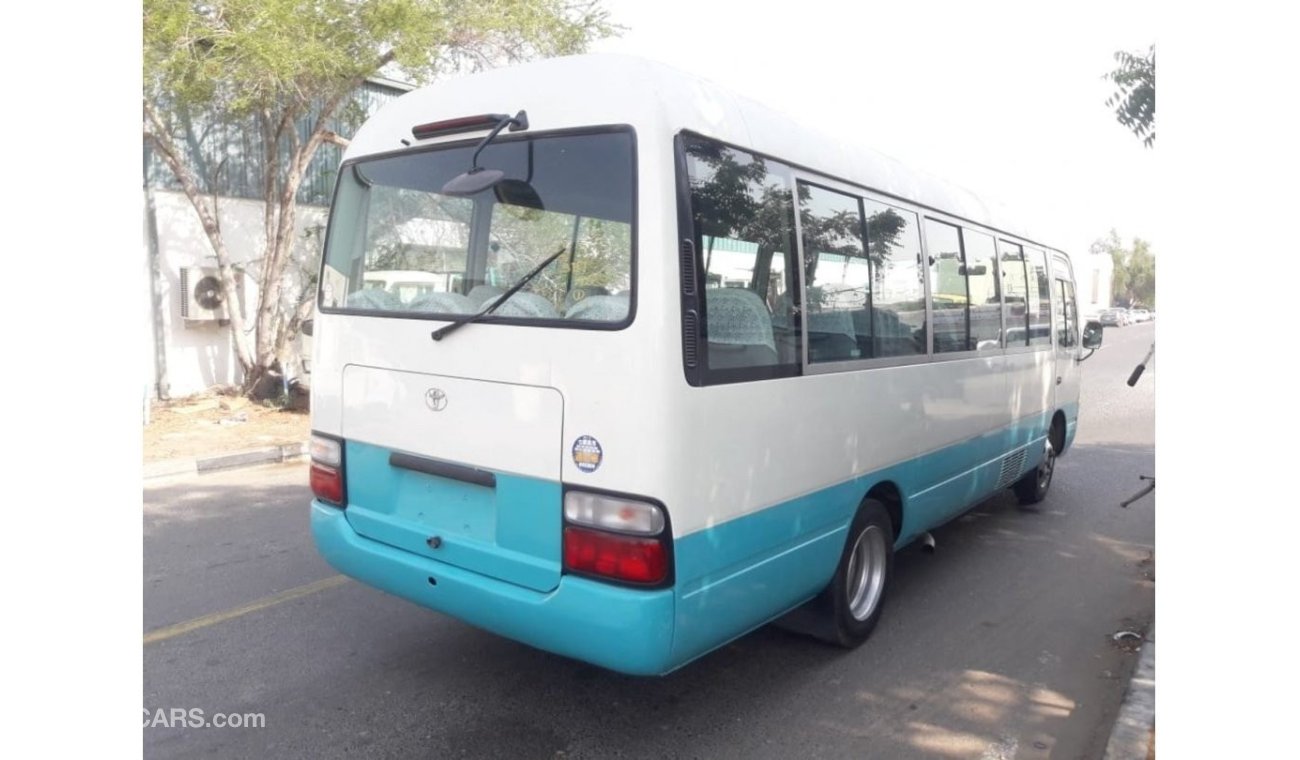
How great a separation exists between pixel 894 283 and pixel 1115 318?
198ft

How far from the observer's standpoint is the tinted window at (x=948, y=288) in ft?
18.0

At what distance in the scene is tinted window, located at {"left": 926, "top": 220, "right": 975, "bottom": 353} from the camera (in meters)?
5.48

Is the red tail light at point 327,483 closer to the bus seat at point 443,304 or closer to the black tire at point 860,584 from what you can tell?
the bus seat at point 443,304

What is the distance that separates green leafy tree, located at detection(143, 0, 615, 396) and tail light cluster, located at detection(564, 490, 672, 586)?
8.09 metres

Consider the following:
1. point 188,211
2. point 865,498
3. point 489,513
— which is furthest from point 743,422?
point 188,211

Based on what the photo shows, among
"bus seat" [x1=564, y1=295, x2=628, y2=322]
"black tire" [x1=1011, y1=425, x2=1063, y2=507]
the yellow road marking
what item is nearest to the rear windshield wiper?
"bus seat" [x1=564, y1=295, x2=628, y2=322]

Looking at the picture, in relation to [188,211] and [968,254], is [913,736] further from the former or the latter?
A: [188,211]

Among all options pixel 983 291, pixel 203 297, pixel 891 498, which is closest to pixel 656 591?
pixel 891 498

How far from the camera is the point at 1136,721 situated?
393 cm

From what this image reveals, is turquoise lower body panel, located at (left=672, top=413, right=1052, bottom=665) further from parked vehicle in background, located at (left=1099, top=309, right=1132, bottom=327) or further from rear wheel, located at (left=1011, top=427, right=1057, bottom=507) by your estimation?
parked vehicle in background, located at (left=1099, top=309, right=1132, bottom=327)

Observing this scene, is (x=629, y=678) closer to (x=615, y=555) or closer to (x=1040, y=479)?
(x=615, y=555)

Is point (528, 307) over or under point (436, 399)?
over

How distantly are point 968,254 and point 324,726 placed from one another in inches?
185

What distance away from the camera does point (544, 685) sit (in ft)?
14.1
